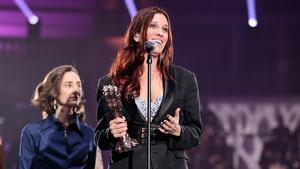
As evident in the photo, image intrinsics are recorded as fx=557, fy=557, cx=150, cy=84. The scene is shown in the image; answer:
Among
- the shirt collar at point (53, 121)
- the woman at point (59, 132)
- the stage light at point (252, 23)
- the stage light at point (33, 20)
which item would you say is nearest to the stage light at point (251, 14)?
the stage light at point (252, 23)

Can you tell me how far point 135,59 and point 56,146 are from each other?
99cm

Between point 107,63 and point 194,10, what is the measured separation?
1171 millimetres

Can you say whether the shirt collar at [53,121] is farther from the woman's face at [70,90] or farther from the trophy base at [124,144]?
the trophy base at [124,144]

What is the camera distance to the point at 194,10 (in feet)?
21.0

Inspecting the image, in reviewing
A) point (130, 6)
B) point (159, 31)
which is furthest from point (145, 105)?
point (130, 6)

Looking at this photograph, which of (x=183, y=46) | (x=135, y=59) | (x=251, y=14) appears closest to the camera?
(x=135, y=59)

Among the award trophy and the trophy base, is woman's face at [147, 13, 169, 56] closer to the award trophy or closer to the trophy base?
the award trophy

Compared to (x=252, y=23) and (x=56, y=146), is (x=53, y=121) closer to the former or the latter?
(x=56, y=146)

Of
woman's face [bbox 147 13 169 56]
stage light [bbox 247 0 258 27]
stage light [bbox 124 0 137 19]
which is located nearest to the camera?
woman's face [bbox 147 13 169 56]

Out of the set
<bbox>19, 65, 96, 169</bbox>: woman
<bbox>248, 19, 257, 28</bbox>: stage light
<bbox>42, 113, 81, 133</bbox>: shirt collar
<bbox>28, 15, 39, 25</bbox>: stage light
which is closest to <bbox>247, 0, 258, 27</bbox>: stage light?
<bbox>248, 19, 257, 28</bbox>: stage light

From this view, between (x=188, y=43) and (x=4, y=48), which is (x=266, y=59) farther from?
(x=4, y=48)

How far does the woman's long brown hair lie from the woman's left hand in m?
0.22

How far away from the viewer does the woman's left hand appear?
1.88 meters

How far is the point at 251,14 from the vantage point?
20.2 ft
